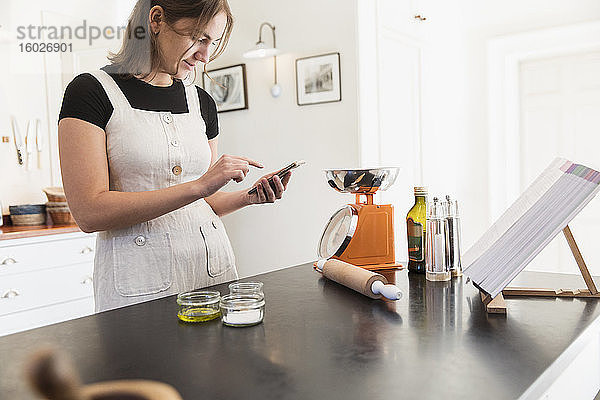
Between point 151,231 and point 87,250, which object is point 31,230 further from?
point 151,231

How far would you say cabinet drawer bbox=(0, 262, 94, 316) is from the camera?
116 inches

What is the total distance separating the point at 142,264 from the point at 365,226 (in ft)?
2.09

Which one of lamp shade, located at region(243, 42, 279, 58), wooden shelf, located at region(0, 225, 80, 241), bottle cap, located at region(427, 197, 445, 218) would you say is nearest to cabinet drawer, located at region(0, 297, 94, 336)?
wooden shelf, located at region(0, 225, 80, 241)

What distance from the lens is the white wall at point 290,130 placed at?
10.8ft

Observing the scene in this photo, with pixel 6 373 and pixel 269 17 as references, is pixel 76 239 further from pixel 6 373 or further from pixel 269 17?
pixel 6 373

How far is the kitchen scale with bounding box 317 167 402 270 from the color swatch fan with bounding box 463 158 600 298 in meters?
0.37

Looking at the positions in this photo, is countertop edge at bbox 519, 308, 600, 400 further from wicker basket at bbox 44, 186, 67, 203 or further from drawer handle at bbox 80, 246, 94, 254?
wicker basket at bbox 44, 186, 67, 203

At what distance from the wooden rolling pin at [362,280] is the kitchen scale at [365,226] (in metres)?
0.13

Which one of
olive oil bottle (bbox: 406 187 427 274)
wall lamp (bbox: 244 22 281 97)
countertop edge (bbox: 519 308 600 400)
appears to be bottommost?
countertop edge (bbox: 519 308 600 400)

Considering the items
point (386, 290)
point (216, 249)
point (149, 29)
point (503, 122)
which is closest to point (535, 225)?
point (386, 290)

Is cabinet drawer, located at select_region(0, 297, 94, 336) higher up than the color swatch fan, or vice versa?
the color swatch fan

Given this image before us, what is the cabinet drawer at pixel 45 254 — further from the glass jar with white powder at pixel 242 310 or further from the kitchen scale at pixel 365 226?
the glass jar with white powder at pixel 242 310

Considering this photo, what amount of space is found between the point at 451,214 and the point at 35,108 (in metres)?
3.14

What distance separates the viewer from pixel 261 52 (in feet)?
11.4
